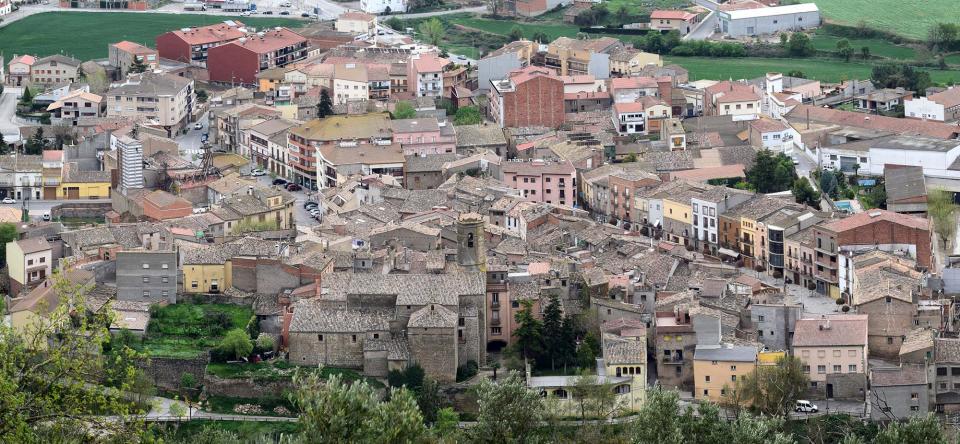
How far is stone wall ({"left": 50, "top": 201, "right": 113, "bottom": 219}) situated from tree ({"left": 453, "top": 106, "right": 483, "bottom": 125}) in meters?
10.3

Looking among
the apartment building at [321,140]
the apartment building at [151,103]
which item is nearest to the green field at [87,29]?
the apartment building at [151,103]

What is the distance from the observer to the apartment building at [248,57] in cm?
5556

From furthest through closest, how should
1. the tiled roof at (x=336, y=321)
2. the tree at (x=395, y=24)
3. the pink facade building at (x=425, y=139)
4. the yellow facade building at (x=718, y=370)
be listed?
the tree at (x=395, y=24)
the pink facade building at (x=425, y=139)
the tiled roof at (x=336, y=321)
the yellow facade building at (x=718, y=370)

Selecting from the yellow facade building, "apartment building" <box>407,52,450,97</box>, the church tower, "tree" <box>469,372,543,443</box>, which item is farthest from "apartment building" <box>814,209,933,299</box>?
"apartment building" <box>407,52,450,97</box>

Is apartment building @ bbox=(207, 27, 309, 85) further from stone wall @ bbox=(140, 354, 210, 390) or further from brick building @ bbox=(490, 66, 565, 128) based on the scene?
stone wall @ bbox=(140, 354, 210, 390)

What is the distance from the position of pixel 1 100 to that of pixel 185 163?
1160cm

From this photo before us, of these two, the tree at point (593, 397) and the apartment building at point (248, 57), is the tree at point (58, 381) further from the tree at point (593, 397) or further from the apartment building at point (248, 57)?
the apartment building at point (248, 57)

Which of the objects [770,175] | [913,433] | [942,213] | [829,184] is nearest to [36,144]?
[770,175]

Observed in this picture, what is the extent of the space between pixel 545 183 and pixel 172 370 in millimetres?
12550

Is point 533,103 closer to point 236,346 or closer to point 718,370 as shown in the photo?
point 236,346

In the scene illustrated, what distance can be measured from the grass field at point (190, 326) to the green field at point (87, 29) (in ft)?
91.2

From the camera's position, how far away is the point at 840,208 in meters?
39.4

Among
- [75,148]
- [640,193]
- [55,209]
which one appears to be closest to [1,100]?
[75,148]

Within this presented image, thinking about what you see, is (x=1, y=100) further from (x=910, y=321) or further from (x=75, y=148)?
(x=910, y=321)
